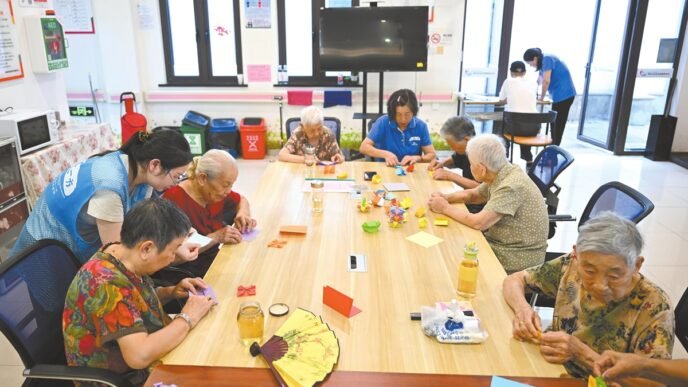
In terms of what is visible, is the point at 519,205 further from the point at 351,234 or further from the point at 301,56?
the point at 301,56

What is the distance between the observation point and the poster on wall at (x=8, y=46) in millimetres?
4148

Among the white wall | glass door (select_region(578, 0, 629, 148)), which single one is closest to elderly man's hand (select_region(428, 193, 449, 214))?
the white wall

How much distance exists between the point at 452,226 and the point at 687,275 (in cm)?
231

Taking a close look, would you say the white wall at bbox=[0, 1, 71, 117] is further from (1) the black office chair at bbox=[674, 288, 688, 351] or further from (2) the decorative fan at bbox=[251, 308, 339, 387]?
(1) the black office chair at bbox=[674, 288, 688, 351]

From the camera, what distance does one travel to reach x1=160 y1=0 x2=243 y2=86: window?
6645mm

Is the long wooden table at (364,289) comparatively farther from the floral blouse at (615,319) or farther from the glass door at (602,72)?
the glass door at (602,72)

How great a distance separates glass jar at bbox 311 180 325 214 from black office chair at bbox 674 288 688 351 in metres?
1.77

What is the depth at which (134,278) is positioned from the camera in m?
1.73

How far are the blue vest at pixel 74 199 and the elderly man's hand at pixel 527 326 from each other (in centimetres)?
168

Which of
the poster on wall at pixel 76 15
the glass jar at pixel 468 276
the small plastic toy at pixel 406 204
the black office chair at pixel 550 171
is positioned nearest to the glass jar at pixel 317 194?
the small plastic toy at pixel 406 204

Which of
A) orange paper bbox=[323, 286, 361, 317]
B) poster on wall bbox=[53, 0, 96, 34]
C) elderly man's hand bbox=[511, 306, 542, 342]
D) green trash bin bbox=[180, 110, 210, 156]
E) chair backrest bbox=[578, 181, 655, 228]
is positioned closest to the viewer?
elderly man's hand bbox=[511, 306, 542, 342]

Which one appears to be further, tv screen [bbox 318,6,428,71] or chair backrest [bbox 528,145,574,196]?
tv screen [bbox 318,6,428,71]

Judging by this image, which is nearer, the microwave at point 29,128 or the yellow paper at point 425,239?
the yellow paper at point 425,239

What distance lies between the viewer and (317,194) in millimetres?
3174
